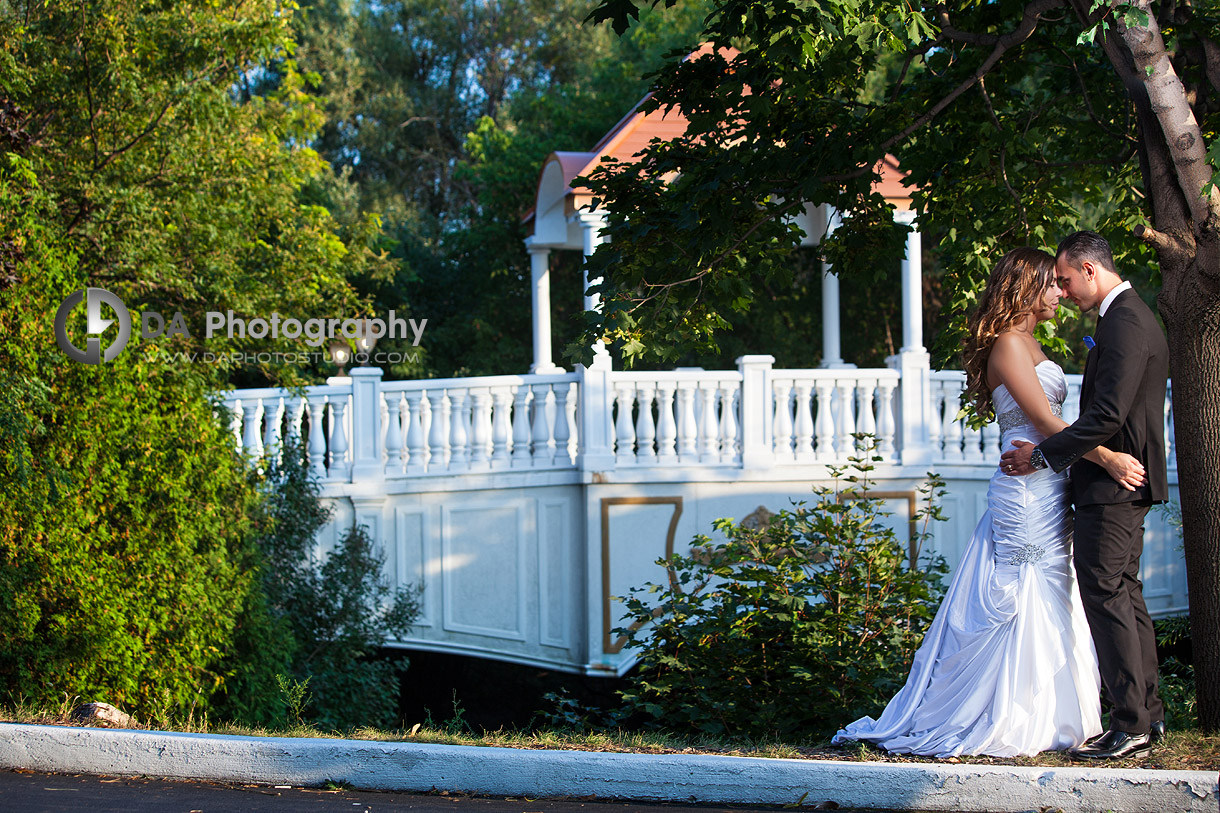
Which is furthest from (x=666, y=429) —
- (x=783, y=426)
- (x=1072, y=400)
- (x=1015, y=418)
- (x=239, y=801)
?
(x=239, y=801)

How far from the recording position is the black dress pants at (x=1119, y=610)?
13.2ft

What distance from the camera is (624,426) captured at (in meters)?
10.6

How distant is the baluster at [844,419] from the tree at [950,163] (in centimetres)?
317

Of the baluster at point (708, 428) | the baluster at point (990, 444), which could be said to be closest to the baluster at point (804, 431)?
the baluster at point (708, 428)

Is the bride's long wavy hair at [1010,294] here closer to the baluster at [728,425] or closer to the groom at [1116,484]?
the groom at [1116,484]

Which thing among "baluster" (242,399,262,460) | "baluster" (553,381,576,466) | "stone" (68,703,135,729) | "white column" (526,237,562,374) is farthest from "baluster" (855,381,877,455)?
"stone" (68,703,135,729)

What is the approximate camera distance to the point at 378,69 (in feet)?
103

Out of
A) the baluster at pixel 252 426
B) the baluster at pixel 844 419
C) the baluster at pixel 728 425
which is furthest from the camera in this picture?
the baluster at pixel 844 419

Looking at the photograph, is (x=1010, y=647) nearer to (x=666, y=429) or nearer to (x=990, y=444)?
(x=666, y=429)

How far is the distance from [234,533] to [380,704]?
2.20m

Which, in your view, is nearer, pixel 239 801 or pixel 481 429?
pixel 239 801

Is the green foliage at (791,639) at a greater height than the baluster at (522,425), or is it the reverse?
the baluster at (522,425)

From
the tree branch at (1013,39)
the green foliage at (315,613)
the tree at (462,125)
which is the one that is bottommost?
the green foliage at (315,613)

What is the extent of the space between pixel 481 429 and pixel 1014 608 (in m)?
6.92
